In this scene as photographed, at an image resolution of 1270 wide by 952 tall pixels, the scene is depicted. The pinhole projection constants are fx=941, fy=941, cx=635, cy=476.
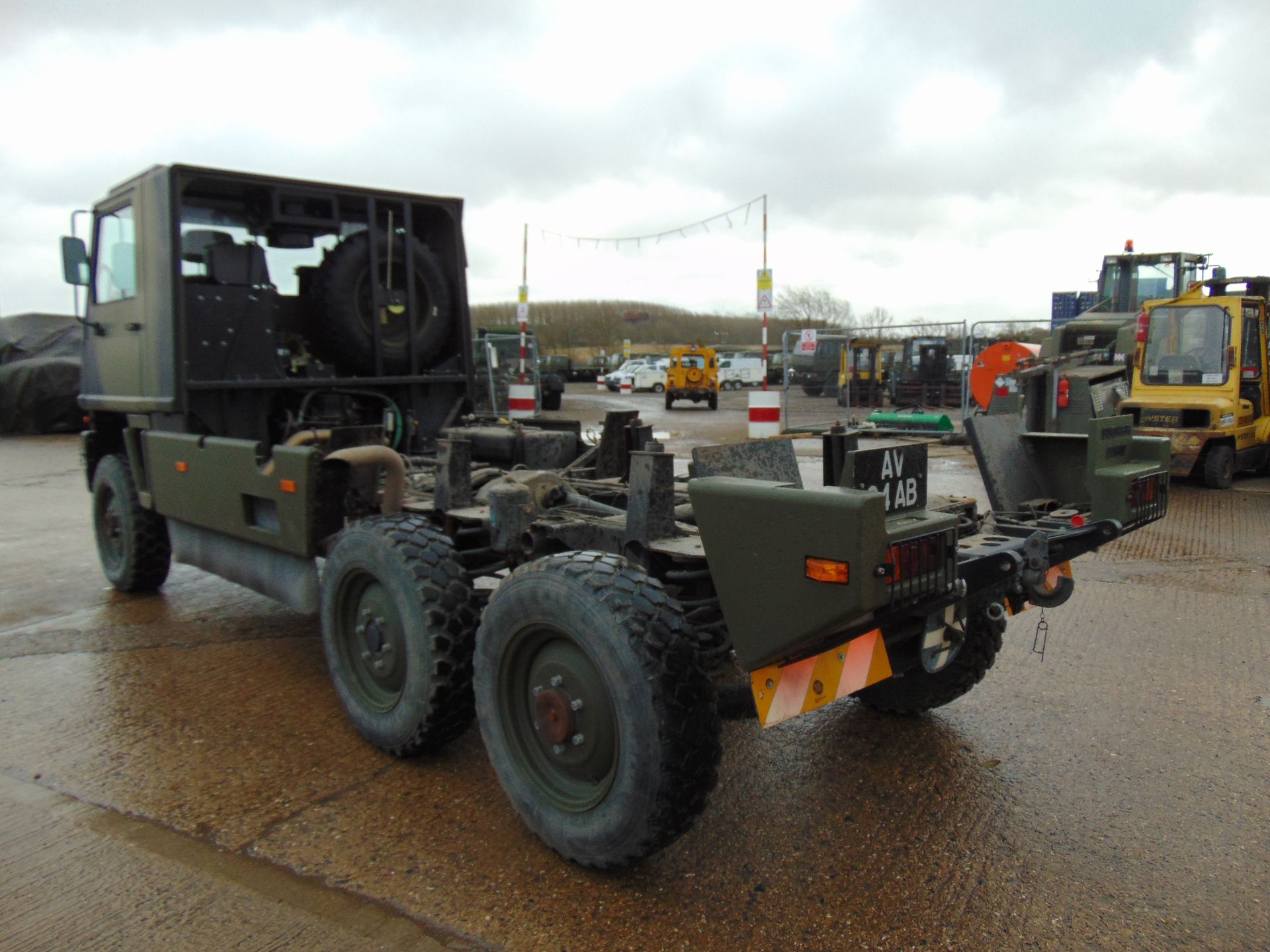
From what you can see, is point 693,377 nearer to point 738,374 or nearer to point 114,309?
point 738,374

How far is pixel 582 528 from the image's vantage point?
3373mm

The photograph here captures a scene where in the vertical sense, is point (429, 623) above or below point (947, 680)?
above

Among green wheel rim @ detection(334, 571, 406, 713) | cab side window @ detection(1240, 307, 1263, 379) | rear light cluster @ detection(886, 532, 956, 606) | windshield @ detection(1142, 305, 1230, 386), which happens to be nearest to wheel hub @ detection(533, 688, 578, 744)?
green wheel rim @ detection(334, 571, 406, 713)

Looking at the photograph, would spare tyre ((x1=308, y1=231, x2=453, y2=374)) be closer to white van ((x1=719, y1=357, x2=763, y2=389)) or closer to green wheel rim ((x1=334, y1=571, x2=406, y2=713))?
green wheel rim ((x1=334, y1=571, x2=406, y2=713))

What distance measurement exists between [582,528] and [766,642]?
1066 millimetres

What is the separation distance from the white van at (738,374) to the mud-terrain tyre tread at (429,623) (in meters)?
37.8

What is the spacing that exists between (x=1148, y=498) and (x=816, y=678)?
162 centimetres

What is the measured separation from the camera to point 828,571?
2.30 m

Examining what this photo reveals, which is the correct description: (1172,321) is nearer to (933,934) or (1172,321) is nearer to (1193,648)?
(1193,648)

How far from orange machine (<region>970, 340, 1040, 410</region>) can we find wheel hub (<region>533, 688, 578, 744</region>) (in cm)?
1264

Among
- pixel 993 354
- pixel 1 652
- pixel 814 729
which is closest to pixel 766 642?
pixel 814 729

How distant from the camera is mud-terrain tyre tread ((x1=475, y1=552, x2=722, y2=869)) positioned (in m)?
2.58

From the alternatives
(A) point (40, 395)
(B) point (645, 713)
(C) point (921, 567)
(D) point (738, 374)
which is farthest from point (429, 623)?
(D) point (738, 374)

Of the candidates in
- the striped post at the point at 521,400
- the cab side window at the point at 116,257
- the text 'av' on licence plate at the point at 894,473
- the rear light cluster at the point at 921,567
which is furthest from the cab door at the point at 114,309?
the striped post at the point at 521,400
